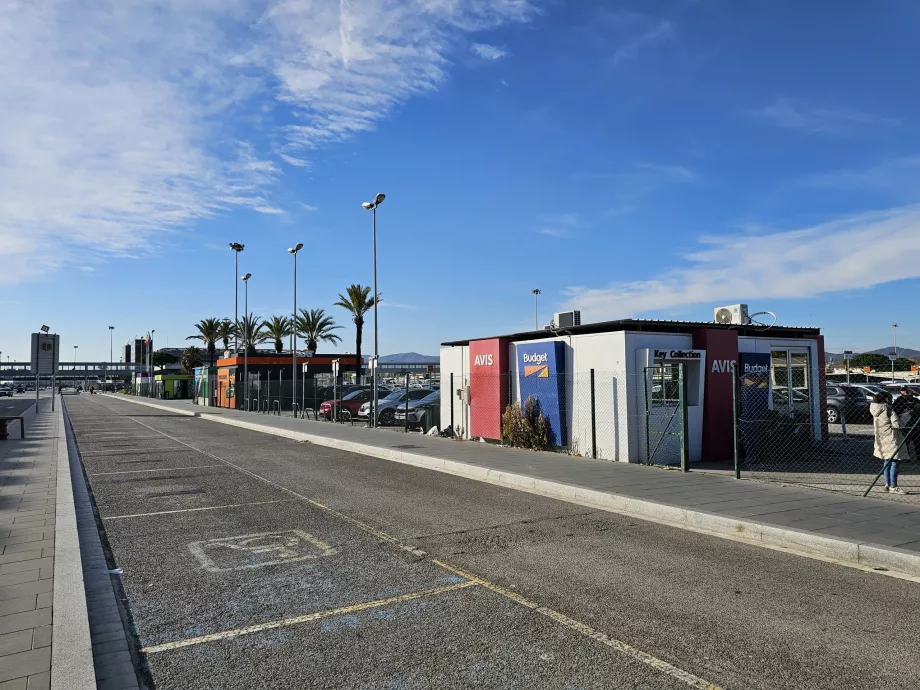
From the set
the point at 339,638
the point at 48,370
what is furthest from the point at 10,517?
the point at 48,370

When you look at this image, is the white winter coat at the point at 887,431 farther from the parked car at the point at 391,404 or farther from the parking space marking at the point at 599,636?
the parked car at the point at 391,404

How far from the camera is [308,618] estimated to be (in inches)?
191

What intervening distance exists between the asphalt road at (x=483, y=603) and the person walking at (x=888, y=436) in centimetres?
425

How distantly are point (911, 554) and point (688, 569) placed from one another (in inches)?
86.5

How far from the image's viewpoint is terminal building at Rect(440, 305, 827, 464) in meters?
13.2

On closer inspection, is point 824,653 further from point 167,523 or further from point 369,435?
point 369,435

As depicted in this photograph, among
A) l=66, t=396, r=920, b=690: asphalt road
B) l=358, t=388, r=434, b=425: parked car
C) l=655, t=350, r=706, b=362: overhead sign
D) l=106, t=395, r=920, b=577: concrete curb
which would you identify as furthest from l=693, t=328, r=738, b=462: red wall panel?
l=358, t=388, r=434, b=425: parked car

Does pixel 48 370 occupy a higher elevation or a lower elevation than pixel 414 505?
higher

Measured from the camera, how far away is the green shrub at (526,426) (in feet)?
50.1

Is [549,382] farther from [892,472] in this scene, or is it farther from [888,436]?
[892,472]

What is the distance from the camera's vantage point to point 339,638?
175 inches

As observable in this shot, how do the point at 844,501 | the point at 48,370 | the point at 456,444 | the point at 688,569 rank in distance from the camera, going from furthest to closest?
the point at 48,370 → the point at 456,444 → the point at 844,501 → the point at 688,569

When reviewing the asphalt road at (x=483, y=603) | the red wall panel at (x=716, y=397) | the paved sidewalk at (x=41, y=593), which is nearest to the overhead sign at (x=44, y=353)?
the paved sidewalk at (x=41, y=593)

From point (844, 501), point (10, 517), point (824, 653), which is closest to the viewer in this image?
point (824, 653)
